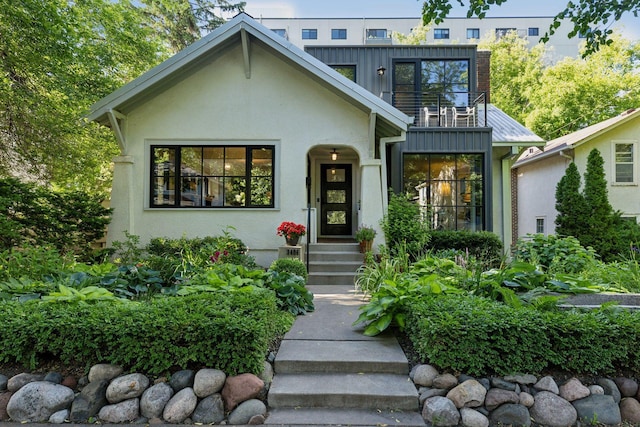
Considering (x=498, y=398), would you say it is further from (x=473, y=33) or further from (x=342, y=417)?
(x=473, y=33)

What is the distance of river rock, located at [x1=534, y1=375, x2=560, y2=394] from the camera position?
3027 mm

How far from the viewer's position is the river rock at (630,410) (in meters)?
2.98

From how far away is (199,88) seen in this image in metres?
8.65

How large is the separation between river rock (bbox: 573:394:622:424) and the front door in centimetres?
851

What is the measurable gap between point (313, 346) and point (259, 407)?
35.9 inches

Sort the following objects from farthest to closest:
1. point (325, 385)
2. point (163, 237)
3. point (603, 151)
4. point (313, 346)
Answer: point (603, 151), point (163, 237), point (313, 346), point (325, 385)

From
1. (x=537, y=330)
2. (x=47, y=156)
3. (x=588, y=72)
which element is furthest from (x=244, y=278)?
(x=588, y=72)

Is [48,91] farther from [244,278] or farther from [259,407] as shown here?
[259,407]

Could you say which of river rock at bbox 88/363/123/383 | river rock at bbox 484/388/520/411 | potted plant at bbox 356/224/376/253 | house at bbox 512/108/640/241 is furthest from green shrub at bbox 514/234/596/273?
house at bbox 512/108/640/241

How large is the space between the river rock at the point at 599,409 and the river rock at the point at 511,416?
17.2 inches

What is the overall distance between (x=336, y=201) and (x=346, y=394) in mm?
8528

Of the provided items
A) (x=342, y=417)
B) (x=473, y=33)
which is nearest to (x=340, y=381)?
(x=342, y=417)

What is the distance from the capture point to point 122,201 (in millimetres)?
8438

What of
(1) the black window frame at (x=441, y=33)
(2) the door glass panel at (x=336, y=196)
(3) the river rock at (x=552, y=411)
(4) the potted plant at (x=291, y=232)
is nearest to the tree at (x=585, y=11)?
(4) the potted plant at (x=291, y=232)
